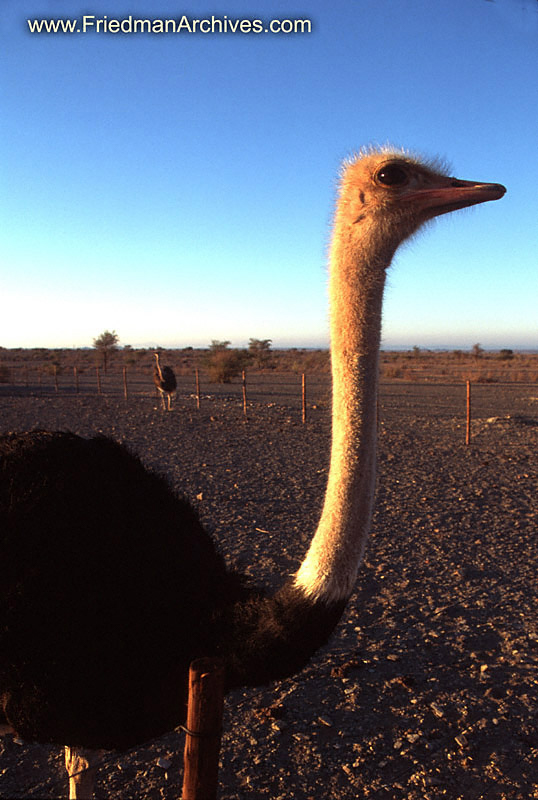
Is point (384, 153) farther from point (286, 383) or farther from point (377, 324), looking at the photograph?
point (286, 383)

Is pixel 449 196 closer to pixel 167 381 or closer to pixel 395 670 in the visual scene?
pixel 395 670

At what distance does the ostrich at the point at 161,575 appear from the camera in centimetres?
183

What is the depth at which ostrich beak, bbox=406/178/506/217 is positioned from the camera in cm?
208

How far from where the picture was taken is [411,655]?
11.1 ft

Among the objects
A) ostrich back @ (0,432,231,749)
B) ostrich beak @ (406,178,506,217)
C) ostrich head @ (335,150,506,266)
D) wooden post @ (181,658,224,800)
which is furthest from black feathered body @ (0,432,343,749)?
ostrich beak @ (406,178,506,217)

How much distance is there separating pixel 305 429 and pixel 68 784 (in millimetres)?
9935

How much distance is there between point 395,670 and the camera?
3.24m

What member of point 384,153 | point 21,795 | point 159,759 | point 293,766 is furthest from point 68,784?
point 384,153

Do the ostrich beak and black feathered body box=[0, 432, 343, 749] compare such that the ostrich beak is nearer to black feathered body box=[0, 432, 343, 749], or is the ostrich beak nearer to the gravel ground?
black feathered body box=[0, 432, 343, 749]

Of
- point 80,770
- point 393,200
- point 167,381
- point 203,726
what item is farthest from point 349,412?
point 167,381

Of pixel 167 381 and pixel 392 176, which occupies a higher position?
pixel 392 176

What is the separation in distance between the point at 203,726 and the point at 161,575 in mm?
670

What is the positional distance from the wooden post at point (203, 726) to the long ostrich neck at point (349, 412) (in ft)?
1.51

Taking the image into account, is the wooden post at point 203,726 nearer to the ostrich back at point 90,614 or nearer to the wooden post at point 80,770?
the ostrich back at point 90,614
